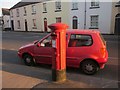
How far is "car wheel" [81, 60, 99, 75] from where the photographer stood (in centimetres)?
696

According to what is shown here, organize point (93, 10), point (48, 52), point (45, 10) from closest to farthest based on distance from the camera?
point (48, 52)
point (93, 10)
point (45, 10)

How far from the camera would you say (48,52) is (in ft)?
25.2

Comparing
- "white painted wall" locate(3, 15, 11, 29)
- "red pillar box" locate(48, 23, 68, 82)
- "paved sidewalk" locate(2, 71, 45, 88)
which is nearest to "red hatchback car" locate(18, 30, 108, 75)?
"red pillar box" locate(48, 23, 68, 82)

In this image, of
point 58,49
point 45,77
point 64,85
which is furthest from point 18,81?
point 58,49

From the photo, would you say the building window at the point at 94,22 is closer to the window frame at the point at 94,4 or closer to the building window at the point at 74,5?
the window frame at the point at 94,4

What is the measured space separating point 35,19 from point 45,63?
28.6 m

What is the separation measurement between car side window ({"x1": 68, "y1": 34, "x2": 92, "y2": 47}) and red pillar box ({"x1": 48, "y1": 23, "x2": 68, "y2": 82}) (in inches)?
45.0

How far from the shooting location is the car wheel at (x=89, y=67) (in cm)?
696

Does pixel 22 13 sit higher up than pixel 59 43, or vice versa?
pixel 22 13

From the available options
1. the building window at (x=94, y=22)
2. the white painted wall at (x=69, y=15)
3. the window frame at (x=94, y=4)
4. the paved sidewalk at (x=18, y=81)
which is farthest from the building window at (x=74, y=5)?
the paved sidewalk at (x=18, y=81)

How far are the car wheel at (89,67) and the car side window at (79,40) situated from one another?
716 millimetres

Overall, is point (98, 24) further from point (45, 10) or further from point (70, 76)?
point (70, 76)

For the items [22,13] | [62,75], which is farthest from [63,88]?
[22,13]

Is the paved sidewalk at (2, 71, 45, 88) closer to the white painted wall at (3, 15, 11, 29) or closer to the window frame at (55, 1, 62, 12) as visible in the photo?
the window frame at (55, 1, 62, 12)
